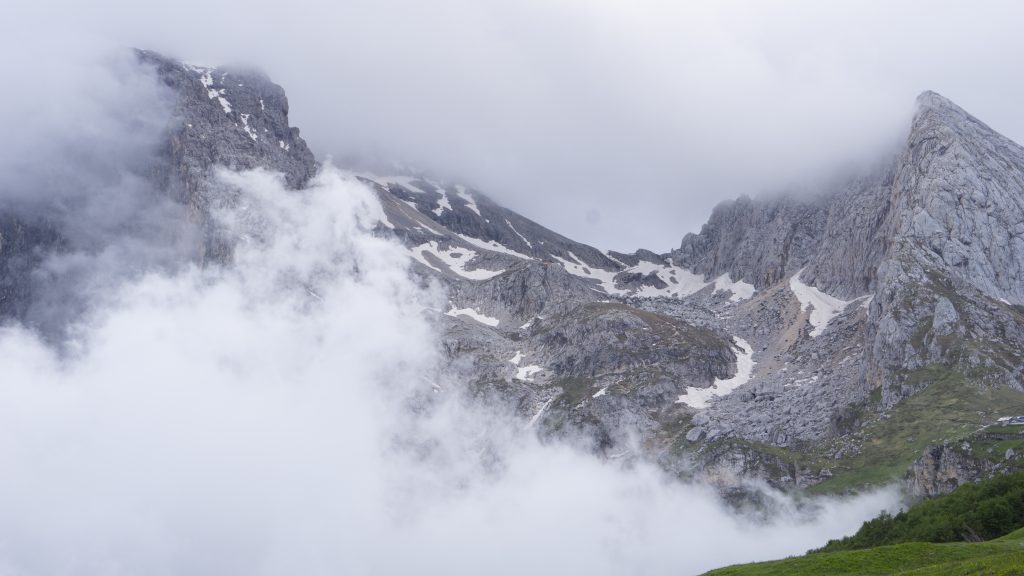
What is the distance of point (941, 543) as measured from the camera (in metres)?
76.7

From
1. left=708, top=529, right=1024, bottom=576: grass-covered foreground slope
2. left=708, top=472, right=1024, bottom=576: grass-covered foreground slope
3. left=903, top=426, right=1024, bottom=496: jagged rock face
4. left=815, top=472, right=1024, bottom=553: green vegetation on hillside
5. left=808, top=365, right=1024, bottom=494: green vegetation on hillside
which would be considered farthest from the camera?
left=808, top=365, right=1024, bottom=494: green vegetation on hillside

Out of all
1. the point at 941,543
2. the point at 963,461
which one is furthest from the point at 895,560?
the point at 963,461

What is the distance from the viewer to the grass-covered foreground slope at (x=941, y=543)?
58.2m

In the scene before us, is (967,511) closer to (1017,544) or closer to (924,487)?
(1017,544)

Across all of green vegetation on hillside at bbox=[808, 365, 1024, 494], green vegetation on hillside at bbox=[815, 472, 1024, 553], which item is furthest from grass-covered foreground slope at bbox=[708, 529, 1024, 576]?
green vegetation on hillside at bbox=[808, 365, 1024, 494]

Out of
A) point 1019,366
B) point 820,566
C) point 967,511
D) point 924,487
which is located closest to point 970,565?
point 820,566

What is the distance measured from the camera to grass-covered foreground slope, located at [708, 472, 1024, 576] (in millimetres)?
58250

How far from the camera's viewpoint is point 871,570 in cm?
6412

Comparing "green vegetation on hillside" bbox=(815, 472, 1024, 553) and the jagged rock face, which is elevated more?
the jagged rock face

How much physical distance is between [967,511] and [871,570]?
3853cm

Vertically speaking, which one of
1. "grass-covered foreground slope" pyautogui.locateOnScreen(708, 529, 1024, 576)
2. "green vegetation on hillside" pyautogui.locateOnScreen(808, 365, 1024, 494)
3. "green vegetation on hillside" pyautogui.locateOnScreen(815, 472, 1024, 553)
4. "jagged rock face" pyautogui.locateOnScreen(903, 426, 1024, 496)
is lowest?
"grass-covered foreground slope" pyautogui.locateOnScreen(708, 529, 1024, 576)

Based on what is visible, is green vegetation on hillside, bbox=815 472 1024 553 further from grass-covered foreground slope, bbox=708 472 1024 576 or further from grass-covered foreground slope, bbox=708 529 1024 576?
grass-covered foreground slope, bbox=708 529 1024 576

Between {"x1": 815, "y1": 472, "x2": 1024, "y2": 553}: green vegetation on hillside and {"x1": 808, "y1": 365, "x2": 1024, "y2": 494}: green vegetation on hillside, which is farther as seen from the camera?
{"x1": 808, "y1": 365, "x2": 1024, "y2": 494}: green vegetation on hillside

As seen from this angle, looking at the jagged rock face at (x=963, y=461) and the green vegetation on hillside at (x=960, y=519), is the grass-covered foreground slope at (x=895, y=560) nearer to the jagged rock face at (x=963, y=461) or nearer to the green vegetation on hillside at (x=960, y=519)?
the green vegetation on hillside at (x=960, y=519)
